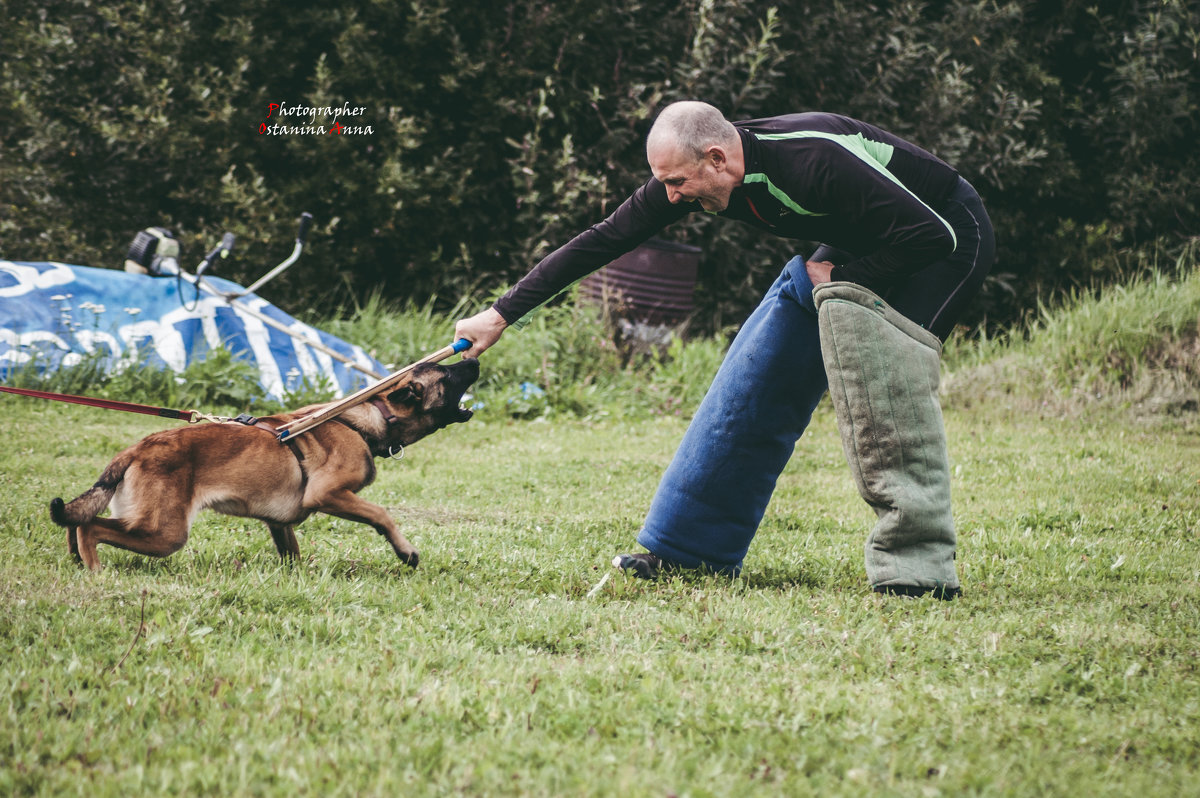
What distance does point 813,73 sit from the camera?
452 inches

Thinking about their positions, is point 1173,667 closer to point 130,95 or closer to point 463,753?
point 463,753

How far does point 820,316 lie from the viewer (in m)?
3.98

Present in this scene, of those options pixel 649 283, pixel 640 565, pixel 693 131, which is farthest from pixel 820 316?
pixel 649 283

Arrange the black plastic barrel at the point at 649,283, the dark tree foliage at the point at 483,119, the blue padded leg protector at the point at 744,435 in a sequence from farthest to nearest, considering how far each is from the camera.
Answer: the black plastic barrel at the point at 649,283 < the dark tree foliage at the point at 483,119 < the blue padded leg protector at the point at 744,435

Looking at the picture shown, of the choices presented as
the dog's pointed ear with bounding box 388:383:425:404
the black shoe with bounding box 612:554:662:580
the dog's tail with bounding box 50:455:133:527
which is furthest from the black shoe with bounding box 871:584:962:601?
the dog's tail with bounding box 50:455:133:527

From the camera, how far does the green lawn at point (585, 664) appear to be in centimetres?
246

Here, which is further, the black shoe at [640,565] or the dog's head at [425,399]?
the dog's head at [425,399]

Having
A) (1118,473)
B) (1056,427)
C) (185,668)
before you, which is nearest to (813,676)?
(185,668)

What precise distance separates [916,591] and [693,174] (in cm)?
193

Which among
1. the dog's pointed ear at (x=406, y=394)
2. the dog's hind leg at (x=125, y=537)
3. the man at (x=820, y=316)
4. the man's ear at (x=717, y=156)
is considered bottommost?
the dog's hind leg at (x=125, y=537)

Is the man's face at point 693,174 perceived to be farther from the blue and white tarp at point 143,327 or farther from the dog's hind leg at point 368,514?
the blue and white tarp at point 143,327

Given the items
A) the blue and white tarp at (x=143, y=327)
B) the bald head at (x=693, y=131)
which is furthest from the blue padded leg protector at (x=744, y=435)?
the blue and white tarp at (x=143, y=327)

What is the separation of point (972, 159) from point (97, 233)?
9833 mm

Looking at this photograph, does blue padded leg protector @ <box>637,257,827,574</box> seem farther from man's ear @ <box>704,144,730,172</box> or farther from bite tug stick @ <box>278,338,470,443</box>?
bite tug stick @ <box>278,338,470,443</box>
